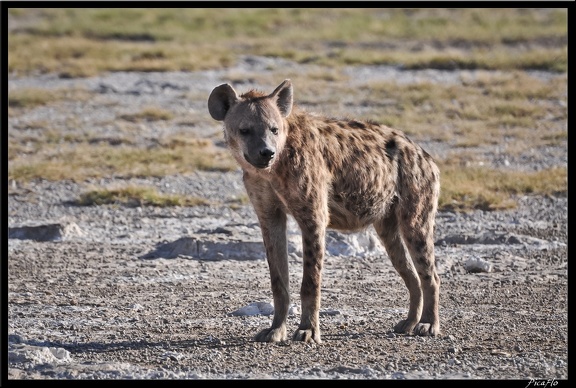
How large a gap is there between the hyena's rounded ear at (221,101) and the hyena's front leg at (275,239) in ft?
1.05

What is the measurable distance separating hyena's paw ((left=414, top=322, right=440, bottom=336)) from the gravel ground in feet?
0.19

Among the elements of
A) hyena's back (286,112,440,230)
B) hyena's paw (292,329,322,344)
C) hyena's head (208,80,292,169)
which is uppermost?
hyena's head (208,80,292,169)

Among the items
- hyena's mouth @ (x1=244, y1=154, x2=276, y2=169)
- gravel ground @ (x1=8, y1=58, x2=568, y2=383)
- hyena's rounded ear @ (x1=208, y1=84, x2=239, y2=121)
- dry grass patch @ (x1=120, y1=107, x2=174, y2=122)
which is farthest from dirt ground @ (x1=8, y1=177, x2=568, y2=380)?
dry grass patch @ (x1=120, y1=107, x2=174, y2=122)

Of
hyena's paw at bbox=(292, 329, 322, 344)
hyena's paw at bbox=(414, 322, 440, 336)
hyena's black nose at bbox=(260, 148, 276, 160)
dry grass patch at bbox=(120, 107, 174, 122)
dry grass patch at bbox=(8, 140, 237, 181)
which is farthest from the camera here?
dry grass patch at bbox=(120, 107, 174, 122)

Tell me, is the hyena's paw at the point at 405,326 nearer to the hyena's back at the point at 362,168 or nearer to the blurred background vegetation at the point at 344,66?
the hyena's back at the point at 362,168

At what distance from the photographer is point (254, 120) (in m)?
5.59

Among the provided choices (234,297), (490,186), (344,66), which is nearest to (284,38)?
(344,66)

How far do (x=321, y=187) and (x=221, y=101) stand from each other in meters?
0.61

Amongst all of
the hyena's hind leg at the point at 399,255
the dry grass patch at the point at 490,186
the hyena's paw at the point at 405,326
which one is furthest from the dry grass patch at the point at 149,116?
the hyena's paw at the point at 405,326

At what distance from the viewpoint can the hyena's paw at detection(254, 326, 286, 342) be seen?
18.4 ft

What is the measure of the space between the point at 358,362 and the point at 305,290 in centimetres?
50

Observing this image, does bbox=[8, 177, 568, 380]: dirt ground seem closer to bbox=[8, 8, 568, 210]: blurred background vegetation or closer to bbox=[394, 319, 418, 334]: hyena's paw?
bbox=[394, 319, 418, 334]: hyena's paw

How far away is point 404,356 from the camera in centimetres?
540

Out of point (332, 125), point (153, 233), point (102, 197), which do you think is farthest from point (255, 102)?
point (102, 197)
